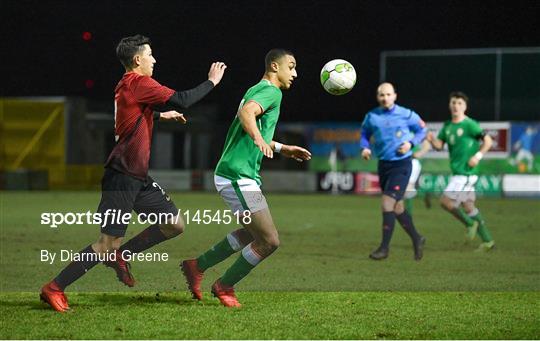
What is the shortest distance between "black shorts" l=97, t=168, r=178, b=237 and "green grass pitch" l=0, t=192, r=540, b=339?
2.25ft

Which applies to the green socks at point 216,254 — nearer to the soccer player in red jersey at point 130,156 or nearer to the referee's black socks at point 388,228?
the soccer player in red jersey at point 130,156

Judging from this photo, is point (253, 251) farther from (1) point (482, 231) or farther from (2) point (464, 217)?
(2) point (464, 217)

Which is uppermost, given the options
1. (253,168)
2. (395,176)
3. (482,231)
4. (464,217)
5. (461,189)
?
(253,168)

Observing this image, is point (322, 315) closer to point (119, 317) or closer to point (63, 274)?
point (119, 317)

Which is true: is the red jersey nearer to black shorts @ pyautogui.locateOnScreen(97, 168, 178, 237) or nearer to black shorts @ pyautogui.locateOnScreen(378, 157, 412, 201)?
black shorts @ pyautogui.locateOnScreen(97, 168, 178, 237)

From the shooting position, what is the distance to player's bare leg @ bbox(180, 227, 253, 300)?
7234 millimetres

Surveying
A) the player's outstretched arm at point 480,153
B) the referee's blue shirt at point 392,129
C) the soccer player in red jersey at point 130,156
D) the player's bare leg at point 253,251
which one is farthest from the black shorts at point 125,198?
the player's outstretched arm at point 480,153

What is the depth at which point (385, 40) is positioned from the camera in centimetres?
3419

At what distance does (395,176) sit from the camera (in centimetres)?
1123

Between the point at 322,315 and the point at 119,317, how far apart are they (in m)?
1.53

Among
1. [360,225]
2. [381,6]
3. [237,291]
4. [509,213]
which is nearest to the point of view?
[237,291]

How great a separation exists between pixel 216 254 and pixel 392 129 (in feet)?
15.4

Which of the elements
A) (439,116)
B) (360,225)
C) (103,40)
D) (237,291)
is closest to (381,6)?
(439,116)

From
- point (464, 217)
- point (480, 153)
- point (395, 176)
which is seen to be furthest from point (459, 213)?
point (395, 176)
